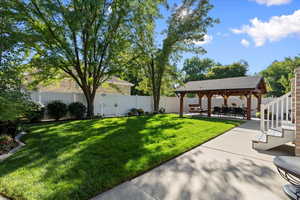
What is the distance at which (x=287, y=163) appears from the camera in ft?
6.53

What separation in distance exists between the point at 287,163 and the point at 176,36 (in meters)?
11.8

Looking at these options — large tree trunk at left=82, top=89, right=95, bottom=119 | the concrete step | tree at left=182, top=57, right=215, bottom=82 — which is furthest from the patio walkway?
tree at left=182, top=57, right=215, bottom=82

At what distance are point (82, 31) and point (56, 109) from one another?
4.98m

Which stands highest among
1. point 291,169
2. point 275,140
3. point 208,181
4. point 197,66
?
point 197,66

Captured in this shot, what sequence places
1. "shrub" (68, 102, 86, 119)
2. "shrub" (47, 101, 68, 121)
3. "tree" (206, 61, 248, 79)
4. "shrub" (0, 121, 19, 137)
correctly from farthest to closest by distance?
1. "tree" (206, 61, 248, 79)
2. "shrub" (68, 102, 86, 119)
3. "shrub" (47, 101, 68, 121)
4. "shrub" (0, 121, 19, 137)

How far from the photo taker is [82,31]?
8.62 meters

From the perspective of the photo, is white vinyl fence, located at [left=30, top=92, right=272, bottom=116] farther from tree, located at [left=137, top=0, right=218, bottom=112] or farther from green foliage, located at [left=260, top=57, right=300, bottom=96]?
green foliage, located at [left=260, top=57, right=300, bottom=96]

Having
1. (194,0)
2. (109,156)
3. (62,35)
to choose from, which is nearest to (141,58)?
(62,35)

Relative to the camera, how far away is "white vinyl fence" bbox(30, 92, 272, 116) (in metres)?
9.34

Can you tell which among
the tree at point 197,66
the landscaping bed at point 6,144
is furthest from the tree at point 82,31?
the tree at point 197,66

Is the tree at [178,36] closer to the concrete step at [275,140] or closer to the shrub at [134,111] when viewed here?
the shrub at [134,111]

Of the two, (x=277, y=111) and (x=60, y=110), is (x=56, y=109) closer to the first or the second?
(x=60, y=110)

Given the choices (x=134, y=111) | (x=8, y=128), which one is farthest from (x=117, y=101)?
(x=8, y=128)

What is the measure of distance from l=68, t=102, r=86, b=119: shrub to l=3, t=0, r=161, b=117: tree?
1.65 ft
